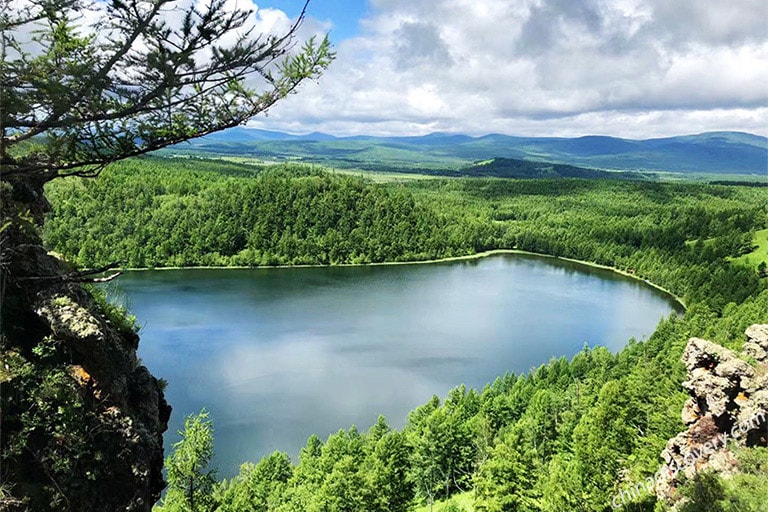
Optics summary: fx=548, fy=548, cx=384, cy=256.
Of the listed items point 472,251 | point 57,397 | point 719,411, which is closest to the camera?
point 57,397

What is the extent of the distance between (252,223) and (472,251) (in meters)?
36.1

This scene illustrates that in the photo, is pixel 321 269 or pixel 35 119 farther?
pixel 321 269

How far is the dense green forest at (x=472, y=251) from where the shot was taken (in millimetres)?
16844

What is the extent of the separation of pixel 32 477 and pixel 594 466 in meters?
15.7

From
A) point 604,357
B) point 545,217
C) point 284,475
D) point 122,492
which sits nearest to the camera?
point 122,492

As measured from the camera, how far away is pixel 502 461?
17.0 m

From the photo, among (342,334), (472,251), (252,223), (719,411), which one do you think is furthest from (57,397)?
(472,251)

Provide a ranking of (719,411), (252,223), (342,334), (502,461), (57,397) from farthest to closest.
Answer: (252,223) → (342,334) → (502,461) → (719,411) → (57,397)

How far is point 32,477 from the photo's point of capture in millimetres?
5949

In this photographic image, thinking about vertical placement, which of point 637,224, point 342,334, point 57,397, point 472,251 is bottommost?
point 472,251

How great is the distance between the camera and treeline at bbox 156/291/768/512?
604 inches

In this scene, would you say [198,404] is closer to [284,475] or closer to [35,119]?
[284,475]

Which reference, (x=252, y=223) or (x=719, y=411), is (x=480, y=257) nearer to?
(x=252, y=223)

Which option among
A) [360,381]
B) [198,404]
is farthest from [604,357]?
[198,404]
